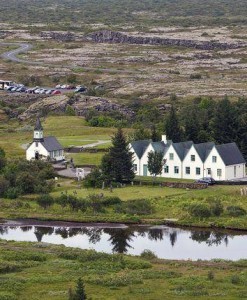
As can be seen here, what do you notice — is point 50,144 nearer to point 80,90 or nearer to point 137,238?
point 137,238

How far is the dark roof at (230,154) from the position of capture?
3642 inches

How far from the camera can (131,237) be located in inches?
2963

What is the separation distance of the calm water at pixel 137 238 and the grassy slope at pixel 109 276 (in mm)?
3945

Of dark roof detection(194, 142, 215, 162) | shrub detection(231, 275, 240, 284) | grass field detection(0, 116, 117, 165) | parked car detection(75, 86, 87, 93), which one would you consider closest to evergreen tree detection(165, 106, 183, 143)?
grass field detection(0, 116, 117, 165)

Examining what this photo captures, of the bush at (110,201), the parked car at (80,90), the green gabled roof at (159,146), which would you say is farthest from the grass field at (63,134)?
the parked car at (80,90)

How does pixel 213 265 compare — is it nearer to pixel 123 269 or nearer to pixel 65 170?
pixel 123 269

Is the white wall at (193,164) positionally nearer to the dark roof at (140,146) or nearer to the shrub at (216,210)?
the dark roof at (140,146)

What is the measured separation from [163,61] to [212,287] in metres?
138

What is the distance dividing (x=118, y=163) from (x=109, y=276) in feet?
102

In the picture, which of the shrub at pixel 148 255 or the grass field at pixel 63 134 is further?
the grass field at pixel 63 134

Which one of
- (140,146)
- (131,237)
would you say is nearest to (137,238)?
(131,237)

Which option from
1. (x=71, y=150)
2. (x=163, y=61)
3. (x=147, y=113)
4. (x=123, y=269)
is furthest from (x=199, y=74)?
(x=123, y=269)

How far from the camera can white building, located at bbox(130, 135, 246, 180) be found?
92.6 metres

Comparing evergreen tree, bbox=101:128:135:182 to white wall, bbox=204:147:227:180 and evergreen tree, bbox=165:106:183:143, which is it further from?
evergreen tree, bbox=165:106:183:143
